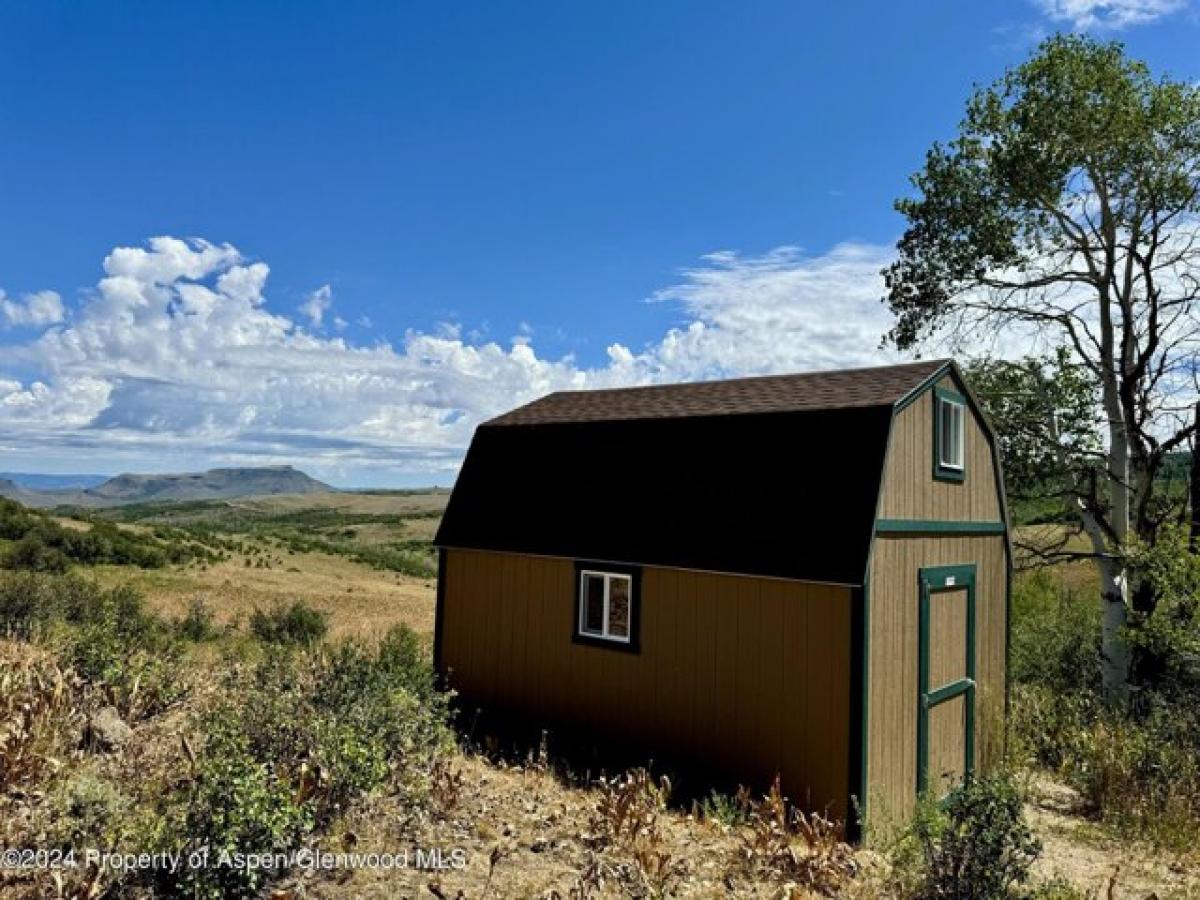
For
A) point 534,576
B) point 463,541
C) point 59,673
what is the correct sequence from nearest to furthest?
point 59,673
point 534,576
point 463,541

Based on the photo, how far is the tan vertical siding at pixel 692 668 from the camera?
29.0 ft

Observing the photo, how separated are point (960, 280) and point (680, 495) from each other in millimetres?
10095

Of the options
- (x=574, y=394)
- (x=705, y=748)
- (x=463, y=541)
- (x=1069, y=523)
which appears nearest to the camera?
(x=705, y=748)

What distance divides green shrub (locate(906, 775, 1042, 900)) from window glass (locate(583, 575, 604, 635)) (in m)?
5.49

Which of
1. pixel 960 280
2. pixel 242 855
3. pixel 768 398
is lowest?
pixel 242 855

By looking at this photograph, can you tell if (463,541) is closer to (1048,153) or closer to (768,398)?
(768,398)

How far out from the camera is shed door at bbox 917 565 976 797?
389 inches

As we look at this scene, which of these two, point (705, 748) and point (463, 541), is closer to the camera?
point (705, 748)

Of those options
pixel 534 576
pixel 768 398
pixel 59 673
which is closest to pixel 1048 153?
pixel 768 398

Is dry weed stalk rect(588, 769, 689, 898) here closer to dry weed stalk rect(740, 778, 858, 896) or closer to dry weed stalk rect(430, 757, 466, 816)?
dry weed stalk rect(740, 778, 858, 896)

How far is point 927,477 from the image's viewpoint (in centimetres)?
1018

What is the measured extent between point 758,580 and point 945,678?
3.39m

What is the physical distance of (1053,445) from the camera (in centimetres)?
1580

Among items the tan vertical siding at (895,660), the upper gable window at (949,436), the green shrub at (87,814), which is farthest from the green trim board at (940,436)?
the green shrub at (87,814)
